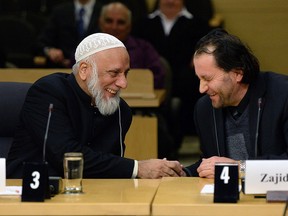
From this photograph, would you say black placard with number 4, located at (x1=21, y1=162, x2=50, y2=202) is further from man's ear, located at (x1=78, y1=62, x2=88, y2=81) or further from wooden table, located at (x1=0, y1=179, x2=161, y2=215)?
man's ear, located at (x1=78, y1=62, x2=88, y2=81)

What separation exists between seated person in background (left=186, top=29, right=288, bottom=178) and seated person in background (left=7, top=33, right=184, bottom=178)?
28cm

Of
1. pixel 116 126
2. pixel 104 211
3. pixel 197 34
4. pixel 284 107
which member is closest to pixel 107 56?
pixel 116 126

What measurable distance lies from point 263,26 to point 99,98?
163 inches

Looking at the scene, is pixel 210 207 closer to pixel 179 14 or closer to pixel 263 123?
pixel 263 123

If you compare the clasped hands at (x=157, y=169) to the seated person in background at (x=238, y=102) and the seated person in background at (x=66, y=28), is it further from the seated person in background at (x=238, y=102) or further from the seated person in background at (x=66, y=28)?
the seated person in background at (x=66, y=28)

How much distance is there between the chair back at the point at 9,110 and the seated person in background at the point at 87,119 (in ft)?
0.24

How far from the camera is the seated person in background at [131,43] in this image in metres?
8.14

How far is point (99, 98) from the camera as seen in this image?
194 inches

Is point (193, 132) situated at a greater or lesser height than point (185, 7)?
lesser

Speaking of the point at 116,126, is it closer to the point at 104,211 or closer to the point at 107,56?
the point at 107,56

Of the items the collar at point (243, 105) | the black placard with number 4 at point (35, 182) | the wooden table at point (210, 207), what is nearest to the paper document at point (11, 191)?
the black placard with number 4 at point (35, 182)

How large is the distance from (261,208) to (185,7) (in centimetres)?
608

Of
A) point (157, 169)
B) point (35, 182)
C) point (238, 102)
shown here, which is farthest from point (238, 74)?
point (35, 182)

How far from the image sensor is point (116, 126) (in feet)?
16.7
